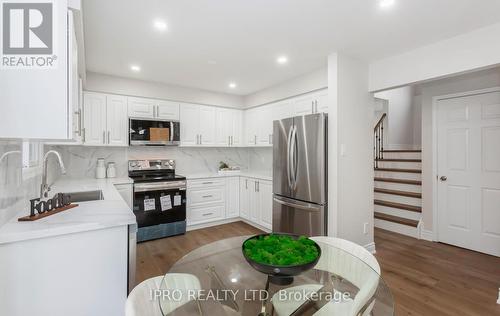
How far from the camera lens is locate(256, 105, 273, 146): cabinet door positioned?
426cm

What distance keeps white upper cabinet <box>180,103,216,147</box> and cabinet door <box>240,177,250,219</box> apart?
90 centimetres

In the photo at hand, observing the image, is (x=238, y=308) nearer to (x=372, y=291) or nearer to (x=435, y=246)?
(x=372, y=291)

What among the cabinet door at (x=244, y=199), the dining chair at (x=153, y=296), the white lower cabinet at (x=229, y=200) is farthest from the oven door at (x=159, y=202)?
the dining chair at (x=153, y=296)

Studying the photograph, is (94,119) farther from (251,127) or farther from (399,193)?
(399,193)

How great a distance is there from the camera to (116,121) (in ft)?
12.1

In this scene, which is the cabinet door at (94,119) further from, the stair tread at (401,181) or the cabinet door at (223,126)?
the stair tread at (401,181)

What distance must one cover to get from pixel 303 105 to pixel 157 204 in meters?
2.57

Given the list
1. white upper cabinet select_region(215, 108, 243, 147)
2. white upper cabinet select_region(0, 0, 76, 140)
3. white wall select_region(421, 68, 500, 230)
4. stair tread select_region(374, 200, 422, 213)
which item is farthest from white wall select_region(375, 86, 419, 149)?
white upper cabinet select_region(0, 0, 76, 140)

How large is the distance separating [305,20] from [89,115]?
3.10 metres

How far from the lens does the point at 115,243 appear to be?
58.3 inches

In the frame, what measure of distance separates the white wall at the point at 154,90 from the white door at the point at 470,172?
3393mm

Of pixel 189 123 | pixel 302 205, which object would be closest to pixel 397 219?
pixel 302 205

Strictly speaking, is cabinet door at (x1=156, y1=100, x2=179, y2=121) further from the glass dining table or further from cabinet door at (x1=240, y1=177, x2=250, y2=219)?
the glass dining table

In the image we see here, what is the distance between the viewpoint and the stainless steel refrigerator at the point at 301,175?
287 centimetres
